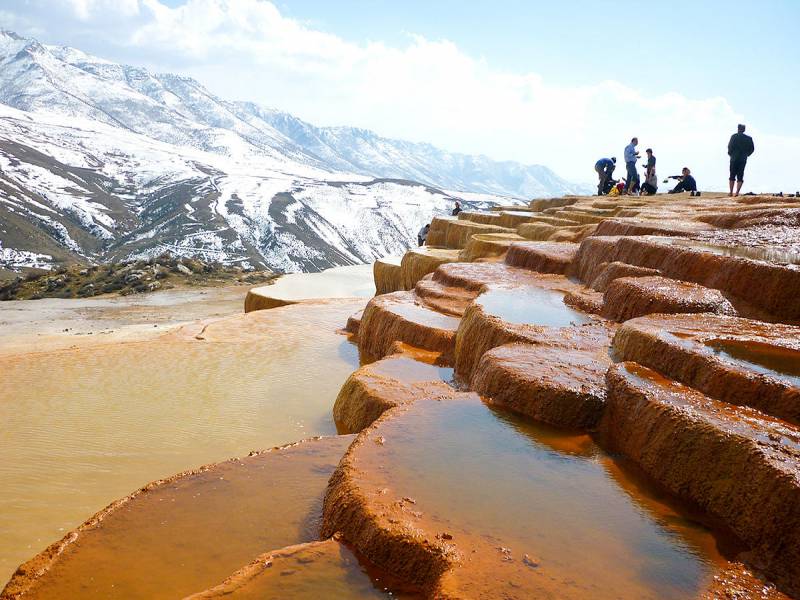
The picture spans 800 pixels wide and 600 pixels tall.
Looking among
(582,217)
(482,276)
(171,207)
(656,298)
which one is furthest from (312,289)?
(171,207)

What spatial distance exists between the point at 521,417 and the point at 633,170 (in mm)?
16477

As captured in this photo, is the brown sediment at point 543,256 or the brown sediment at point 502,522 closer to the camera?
the brown sediment at point 502,522

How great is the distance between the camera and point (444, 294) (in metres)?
9.10

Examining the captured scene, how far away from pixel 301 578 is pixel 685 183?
19.1 meters

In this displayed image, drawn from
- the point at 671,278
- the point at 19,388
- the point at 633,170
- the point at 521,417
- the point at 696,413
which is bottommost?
the point at 19,388

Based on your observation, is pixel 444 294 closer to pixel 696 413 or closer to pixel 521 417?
pixel 521 417

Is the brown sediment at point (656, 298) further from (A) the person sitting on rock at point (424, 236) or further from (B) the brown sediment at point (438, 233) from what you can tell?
(A) the person sitting on rock at point (424, 236)

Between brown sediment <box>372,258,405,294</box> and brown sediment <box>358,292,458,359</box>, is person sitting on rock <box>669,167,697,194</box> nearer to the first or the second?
brown sediment <box>372,258,405,294</box>

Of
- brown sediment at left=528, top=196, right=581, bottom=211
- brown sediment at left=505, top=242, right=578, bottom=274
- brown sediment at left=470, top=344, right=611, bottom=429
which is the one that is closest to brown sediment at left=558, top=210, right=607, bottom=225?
brown sediment at left=505, top=242, right=578, bottom=274

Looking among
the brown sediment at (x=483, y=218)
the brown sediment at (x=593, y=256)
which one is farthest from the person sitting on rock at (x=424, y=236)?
the brown sediment at (x=593, y=256)

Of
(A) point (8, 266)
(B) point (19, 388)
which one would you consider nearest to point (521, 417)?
(B) point (19, 388)

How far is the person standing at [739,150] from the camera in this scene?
13.5m

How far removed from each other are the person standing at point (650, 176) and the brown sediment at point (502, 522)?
15840 millimetres

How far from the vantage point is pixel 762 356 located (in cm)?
436
